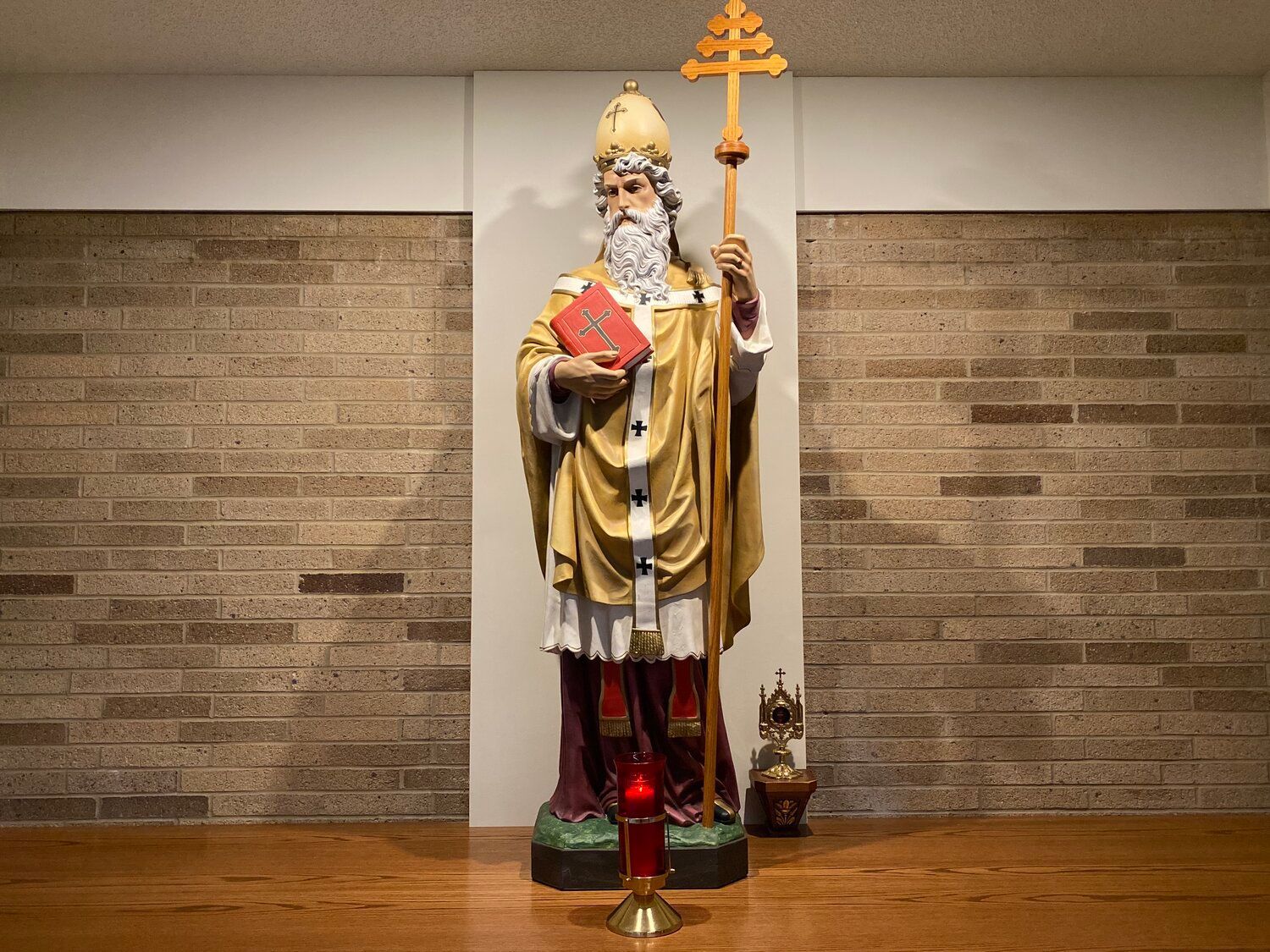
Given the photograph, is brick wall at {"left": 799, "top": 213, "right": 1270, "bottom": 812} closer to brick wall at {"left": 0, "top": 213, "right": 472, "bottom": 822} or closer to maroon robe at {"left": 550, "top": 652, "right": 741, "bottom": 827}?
maroon robe at {"left": 550, "top": 652, "right": 741, "bottom": 827}

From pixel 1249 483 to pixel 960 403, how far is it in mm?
1074

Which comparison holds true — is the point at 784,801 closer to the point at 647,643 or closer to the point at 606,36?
the point at 647,643

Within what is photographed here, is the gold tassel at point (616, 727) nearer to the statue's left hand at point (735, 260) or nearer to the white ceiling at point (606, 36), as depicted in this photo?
the statue's left hand at point (735, 260)

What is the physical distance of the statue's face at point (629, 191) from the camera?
3.02 meters

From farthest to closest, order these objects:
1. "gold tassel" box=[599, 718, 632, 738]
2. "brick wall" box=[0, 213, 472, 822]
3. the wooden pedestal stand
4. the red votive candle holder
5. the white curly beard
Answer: "brick wall" box=[0, 213, 472, 822] → the wooden pedestal stand → the white curly beard → "gold tassel" box=[599, 718, 632, 738] → the red votive candle holder

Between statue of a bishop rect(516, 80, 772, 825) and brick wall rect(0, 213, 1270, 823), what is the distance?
798mm

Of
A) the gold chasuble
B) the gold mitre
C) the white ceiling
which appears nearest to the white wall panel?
the white ceiling

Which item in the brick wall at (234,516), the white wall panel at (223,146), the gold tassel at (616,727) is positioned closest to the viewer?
the gold tassel at (616,727)

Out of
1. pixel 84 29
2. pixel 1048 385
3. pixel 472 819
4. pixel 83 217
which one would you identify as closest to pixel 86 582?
pixel 83 217

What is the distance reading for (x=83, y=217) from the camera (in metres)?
3.83

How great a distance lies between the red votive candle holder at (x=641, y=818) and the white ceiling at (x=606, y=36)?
94.6 inches

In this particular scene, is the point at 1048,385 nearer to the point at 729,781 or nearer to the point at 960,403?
the point at 960,403

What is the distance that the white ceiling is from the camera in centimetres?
343

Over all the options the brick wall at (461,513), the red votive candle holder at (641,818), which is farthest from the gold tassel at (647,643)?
the brick wall at (461,513)
